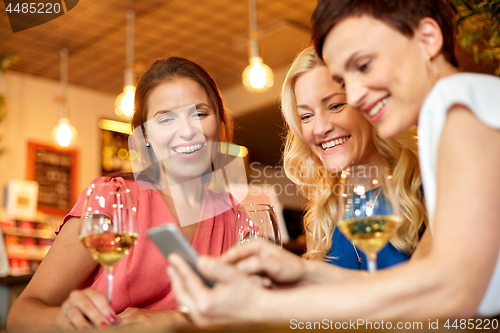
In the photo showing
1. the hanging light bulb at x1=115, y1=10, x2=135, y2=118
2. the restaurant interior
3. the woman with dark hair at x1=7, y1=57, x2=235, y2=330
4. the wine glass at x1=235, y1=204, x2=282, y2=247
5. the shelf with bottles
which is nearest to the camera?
the wine glass at x1=235, y1=204, x2=282, y2=247

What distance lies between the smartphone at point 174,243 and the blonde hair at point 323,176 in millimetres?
927

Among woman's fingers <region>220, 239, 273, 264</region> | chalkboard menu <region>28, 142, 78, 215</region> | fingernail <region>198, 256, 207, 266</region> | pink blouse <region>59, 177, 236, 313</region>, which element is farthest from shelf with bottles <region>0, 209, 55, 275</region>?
fingernail <region>198, 256, 207, 266</region>

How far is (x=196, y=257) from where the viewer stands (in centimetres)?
72

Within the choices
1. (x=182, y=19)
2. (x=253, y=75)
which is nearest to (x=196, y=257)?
(x=253, y=75)

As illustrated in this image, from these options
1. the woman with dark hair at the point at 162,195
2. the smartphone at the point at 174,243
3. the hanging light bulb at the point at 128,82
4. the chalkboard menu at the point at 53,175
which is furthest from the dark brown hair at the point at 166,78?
the chalkboard menu at the point at 53,175

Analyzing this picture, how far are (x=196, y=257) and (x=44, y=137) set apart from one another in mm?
5108

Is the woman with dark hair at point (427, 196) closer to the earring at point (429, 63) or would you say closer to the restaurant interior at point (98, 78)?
the earring at point (429, 63)

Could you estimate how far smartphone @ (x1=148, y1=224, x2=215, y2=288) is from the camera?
71 centimetres

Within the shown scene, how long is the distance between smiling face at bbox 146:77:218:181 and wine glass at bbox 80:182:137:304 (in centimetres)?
78

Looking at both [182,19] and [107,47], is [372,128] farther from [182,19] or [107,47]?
[107,47]

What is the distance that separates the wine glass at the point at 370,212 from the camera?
34.2 inches

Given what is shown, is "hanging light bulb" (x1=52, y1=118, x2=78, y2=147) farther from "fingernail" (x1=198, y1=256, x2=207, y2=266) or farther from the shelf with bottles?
"fingernail" (x1=198, y1=256, x2=207, y2=266)

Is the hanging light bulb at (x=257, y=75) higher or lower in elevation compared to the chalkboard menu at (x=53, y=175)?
higher

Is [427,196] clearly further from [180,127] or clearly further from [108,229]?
[180,127]
